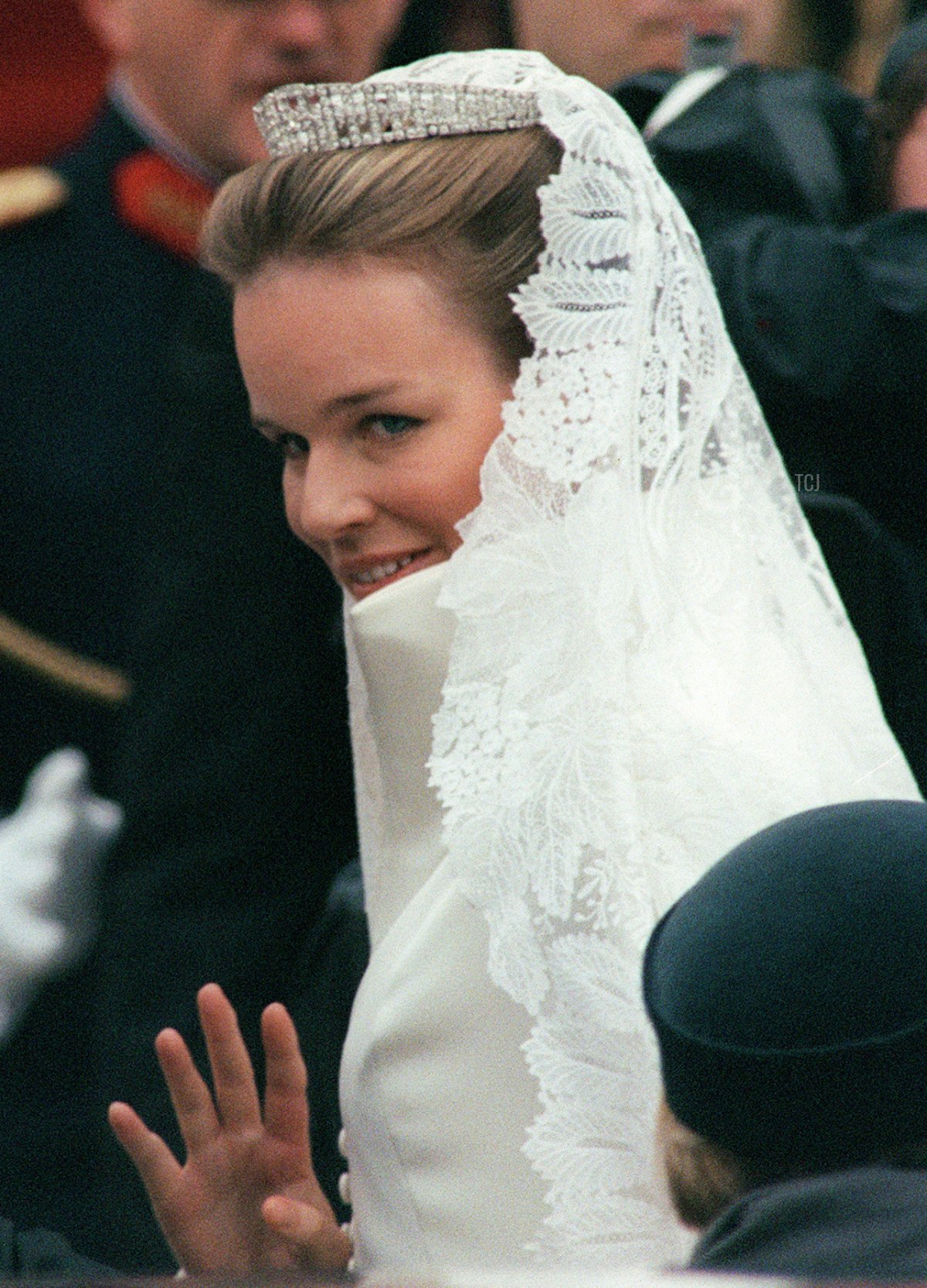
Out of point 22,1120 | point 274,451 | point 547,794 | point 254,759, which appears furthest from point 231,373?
point 22,1120

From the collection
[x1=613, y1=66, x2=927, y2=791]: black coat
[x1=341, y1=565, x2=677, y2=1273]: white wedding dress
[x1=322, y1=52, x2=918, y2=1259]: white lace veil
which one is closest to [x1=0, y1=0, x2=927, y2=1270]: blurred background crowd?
[x1=613, y1=66, x2=927, y2=791]: black coat

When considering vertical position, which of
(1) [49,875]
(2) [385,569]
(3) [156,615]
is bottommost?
(1) [49,875]

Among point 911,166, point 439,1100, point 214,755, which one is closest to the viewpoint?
point 439,1100

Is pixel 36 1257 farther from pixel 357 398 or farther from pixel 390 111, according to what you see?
pixel 390 111

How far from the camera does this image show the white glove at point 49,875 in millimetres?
2875

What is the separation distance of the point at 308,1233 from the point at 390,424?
0.67 meters

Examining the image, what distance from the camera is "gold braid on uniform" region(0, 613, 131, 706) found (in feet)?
9.87

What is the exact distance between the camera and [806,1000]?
128 centimetres

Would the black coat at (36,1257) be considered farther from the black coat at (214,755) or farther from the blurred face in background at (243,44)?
the blurred face in background at (243,44)

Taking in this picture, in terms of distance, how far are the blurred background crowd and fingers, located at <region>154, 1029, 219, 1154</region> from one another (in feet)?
0.94

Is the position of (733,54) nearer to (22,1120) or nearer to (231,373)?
(231,373)

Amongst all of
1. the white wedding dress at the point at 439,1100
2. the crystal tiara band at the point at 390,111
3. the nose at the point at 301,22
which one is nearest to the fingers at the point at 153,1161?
the white wedding dress at the point at 439,1100

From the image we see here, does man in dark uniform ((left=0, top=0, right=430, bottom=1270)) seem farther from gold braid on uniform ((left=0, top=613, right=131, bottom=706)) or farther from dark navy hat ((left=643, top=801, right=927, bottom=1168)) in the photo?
dark navy hat ((left=643, top=801, right=927, bottom=1168))

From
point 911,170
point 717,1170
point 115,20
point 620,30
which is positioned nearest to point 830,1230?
point 717,1170
